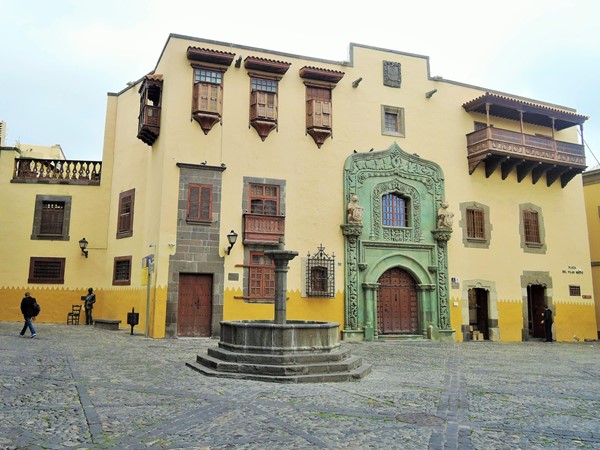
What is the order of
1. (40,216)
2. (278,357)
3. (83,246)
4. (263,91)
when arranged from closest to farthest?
(278,357) → (263,91) → (83,246) → (40,216)

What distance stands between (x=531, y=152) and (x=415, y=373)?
1515cm

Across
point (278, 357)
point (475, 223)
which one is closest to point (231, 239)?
point (278, 357)

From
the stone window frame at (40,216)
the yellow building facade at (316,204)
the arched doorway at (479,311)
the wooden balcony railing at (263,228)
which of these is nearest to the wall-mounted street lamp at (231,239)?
the yellow building facade at (316,204)

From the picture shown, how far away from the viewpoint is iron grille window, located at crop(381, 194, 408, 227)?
837 inches

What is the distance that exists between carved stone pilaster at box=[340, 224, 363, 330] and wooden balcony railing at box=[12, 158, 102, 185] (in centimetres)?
1120

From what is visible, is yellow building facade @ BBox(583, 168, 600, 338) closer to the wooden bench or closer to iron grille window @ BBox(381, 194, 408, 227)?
iron grille window @ BBox(381, 194, 408, 227)

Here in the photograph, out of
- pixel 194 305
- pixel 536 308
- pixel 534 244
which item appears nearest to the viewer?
pixel 194 305

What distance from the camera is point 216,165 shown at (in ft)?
61.9

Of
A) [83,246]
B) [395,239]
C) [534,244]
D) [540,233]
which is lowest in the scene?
[83,246]

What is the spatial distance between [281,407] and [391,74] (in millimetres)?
17819

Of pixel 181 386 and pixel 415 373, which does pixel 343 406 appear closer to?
pixel 181 386

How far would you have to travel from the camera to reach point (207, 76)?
1927cm

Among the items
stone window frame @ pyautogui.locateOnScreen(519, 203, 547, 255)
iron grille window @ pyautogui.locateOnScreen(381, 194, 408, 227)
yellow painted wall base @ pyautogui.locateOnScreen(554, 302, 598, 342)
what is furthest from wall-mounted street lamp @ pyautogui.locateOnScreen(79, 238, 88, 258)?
yellow painted wall base @ pyautogui.locateOnScreen(554, 302, 598, 342)

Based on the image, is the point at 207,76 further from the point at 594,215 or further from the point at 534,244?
the point at 594,215
